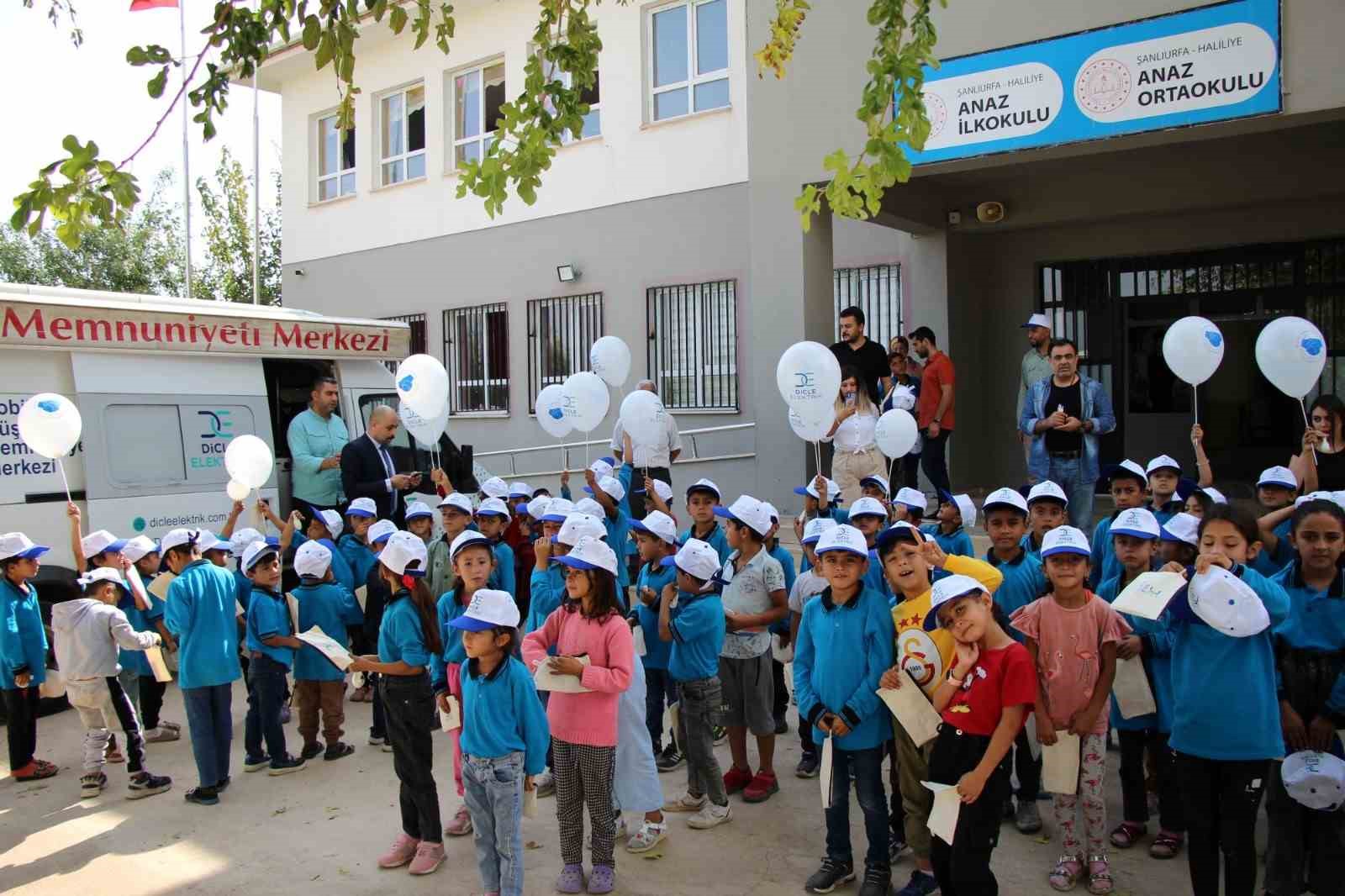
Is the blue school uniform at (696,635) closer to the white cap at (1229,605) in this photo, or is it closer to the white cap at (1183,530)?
the white cap at (1183,530)

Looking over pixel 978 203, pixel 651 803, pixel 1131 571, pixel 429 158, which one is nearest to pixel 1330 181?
pixel 978 203

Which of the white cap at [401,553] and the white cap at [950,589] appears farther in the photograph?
the white cap at [401,553]

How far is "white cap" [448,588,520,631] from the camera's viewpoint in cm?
402

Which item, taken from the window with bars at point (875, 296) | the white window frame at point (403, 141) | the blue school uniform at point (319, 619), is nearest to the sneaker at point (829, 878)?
the blue school uniform at point (319, 619)

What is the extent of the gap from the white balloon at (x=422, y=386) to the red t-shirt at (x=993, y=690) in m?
5.13

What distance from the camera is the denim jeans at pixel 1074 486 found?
7.51 meters

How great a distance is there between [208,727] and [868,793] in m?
3.59

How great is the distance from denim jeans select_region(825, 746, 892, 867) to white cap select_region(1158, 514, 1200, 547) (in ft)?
4.85

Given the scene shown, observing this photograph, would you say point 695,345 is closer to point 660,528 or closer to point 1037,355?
point 1037,355

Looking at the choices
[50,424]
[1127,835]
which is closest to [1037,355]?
[1127,835]

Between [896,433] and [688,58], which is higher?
[688,58]

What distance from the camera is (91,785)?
571 centimetres

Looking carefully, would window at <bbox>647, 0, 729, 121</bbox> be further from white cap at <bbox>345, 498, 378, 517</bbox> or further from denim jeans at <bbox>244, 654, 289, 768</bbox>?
denim jeans at <bbox>244, 654, 289, 768</bbox>

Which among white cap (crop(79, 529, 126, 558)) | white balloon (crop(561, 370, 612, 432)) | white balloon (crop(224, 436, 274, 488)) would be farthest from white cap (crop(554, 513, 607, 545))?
white balloon (crop(561, 370, 612, 432))
